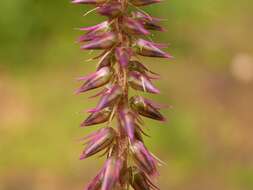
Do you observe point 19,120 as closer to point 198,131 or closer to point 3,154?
point 3,154

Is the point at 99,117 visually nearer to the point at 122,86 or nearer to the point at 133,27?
the point at 122,86

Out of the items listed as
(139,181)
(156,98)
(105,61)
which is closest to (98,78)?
(105,61)

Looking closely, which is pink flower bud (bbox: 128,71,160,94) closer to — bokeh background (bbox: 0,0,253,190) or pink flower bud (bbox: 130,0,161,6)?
pink flower bud (bbox: 130,0,161,6)

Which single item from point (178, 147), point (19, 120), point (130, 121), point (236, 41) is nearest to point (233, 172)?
point (178, 147)

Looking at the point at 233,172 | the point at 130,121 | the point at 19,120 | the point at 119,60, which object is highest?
the point at 119,60

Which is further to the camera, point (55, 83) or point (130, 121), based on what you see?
point (55, 83)

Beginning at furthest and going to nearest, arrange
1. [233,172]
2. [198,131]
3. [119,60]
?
[198,131], [233,172], [119,60]

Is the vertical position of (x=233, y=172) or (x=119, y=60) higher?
(x=119, y=60)
